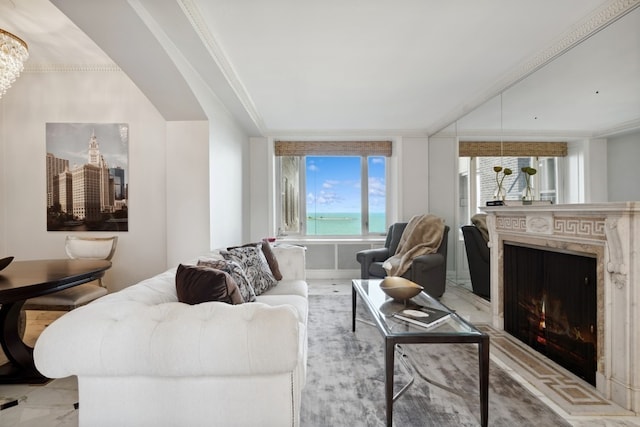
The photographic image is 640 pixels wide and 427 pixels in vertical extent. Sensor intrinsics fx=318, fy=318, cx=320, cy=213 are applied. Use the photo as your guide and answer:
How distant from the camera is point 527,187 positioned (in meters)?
2.84

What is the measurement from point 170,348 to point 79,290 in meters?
2.22

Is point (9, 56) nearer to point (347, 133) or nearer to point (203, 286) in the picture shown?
point (203, 286)

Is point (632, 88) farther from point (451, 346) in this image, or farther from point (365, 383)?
point (365, 383)

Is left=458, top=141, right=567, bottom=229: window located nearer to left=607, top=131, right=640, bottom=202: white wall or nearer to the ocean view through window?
left=607, top=131, right=640, bottom=202: white wall

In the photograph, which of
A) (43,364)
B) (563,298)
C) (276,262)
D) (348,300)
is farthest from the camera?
(348,300)

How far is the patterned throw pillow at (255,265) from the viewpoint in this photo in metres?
2.49

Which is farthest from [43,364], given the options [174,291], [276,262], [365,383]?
[276,262]

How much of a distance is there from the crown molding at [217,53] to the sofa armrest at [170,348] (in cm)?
191

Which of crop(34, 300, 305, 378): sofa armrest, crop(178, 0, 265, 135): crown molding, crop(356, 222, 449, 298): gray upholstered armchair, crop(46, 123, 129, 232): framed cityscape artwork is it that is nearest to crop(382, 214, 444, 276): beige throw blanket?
crop(356, 222, 449, 298): gray upholstered armchair

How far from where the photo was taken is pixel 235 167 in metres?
4.36

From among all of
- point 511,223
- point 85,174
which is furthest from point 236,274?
point 85,174

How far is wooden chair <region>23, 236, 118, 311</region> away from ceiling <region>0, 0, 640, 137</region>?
1531 millimetres

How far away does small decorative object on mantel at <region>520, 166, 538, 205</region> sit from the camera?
278 centimetres

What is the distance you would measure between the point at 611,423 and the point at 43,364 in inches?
105
